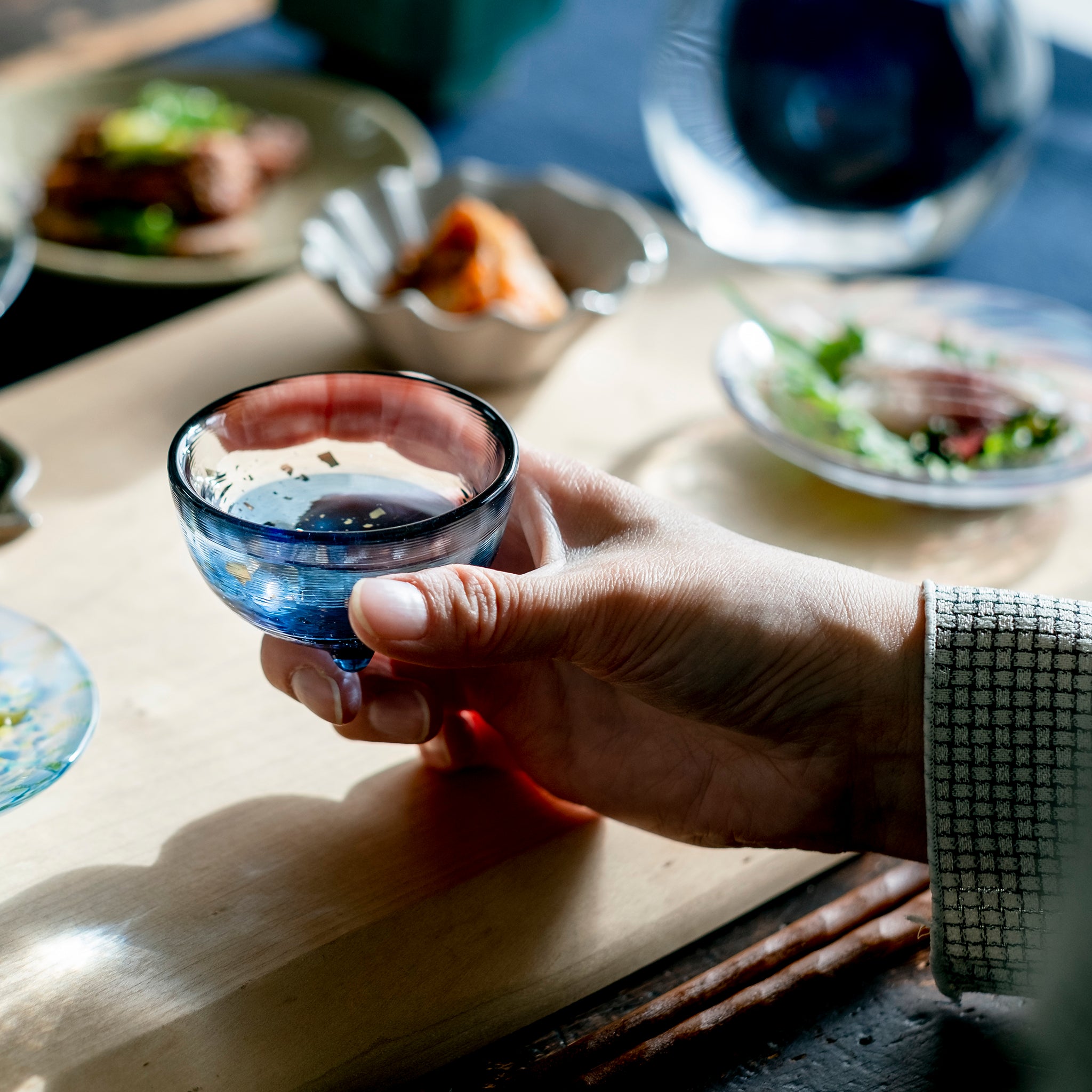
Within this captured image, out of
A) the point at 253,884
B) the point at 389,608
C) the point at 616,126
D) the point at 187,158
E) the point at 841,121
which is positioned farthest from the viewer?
the point at 616,126

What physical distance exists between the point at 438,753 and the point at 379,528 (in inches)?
6.5

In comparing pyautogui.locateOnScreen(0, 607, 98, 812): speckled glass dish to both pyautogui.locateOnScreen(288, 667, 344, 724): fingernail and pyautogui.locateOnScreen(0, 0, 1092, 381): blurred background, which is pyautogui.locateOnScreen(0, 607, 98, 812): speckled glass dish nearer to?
pyautogui.locateOnScreen(288, 667, 344, 724): fingernail

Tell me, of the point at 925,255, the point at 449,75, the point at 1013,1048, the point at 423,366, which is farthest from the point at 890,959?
the point at 449,75

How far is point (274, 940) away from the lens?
533 millimetres

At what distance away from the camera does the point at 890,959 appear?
58 centimetres

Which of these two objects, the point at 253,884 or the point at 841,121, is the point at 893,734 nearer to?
the point at 253,884

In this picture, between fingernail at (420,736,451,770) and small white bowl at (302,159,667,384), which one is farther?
small white bowl at (302,159,667,384)

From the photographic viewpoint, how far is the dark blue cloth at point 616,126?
1264 millimetres

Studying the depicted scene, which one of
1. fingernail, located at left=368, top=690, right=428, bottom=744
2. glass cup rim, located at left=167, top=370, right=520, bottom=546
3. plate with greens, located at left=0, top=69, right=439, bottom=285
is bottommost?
plate with greens, located at left=0, top=69, right=439, bottom=285

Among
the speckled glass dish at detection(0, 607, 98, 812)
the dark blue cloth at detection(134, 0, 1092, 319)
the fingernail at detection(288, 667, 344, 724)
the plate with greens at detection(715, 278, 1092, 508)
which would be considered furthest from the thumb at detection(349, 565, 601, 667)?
the dark blue cloth at detection(134, 0, 1092, 319)

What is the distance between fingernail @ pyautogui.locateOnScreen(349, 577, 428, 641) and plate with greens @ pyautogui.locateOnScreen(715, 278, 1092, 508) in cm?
44

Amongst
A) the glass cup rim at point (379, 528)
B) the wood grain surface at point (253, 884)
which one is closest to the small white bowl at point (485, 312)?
the wood grain surface at point (253, 884)

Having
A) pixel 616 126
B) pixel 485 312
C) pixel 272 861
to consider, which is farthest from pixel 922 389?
pixel 616 126

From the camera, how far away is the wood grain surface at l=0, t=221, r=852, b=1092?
1.65ft
